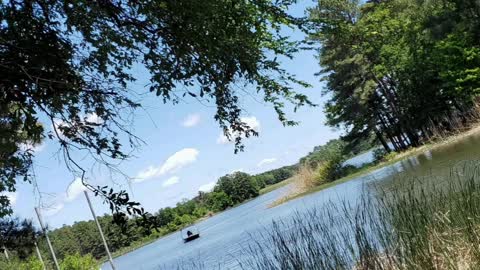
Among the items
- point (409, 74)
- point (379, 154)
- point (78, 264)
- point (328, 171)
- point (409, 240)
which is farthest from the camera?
point (379, 154)

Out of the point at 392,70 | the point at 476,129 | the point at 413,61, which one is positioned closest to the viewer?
the point at 476,129

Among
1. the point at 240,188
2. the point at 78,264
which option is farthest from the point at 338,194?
the point at 240,188

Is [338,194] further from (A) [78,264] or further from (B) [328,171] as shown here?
(B) [328,171]

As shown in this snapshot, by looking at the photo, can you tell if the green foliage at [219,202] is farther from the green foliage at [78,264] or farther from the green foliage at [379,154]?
the green foliage at [78,264]

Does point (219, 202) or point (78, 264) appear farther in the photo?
point (219, 202)

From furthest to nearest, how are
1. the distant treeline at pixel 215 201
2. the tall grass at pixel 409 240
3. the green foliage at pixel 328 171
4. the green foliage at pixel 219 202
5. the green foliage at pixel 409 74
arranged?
the green foliage at pixel 219 202 < the distant treeline at pixel 215 201 < the green foliage at pixel 328 171 < the green foliage at pixel 409 74 < the tall grass at pixel 409 240

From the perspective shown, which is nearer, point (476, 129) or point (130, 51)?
point (130, 51)

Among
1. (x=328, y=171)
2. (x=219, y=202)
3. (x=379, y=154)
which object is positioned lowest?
(x=379, y=154)

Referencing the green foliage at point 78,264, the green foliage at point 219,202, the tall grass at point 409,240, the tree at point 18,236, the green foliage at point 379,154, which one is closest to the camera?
the tree at point 18,236

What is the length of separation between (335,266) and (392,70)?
3155 centimetres

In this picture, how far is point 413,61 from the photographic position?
31875mm

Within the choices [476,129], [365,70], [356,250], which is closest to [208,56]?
[356,250]

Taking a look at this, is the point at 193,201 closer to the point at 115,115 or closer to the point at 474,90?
the point at 474,90

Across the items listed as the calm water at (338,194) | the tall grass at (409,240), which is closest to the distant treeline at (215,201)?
the calm water at (338,194)
